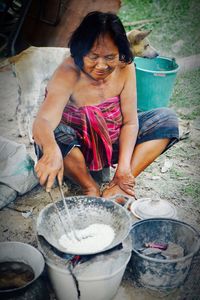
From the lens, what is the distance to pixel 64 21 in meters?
4.12

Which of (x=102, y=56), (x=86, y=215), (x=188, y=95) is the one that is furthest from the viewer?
(x=188, y=95)

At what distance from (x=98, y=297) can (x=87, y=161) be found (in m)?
1.04

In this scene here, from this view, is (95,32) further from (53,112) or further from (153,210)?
(153,210)

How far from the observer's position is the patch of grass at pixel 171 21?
536 centimetres

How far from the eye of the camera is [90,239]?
1870mm

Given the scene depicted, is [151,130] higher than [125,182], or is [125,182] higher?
[151,130]

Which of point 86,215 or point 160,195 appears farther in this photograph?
point 160,195

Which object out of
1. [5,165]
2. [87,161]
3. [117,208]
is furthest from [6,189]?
[117,208]

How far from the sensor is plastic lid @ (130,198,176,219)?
2.26 m

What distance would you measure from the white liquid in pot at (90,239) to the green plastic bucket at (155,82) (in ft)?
6.75

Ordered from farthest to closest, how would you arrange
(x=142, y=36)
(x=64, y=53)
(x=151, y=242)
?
(x=142, y=36) < (x=64, y=53) < (x=151, y=242)

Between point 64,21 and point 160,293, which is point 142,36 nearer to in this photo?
point 64,21

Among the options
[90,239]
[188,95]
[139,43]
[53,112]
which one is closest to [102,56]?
[53,112]

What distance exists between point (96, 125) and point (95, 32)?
60 cm
